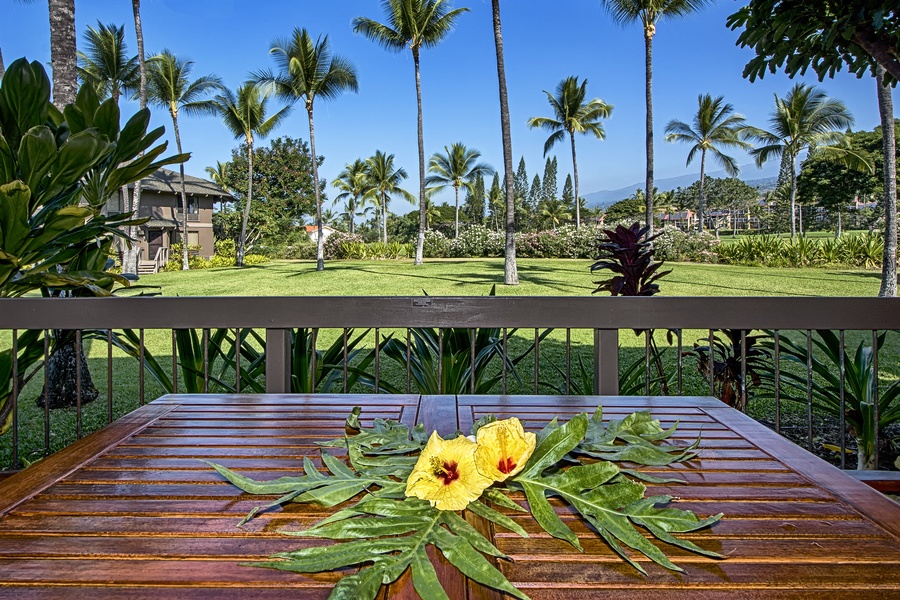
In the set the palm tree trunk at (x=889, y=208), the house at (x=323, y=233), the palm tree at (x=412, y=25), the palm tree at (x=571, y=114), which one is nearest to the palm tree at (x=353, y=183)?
the house at (x=323, y=233)

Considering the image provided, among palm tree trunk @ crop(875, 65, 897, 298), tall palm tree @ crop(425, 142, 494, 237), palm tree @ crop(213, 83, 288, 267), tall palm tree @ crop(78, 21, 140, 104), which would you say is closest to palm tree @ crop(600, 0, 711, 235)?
palm tree trunk @ crop(875, 65, 897, 298)

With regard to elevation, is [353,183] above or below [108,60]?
below

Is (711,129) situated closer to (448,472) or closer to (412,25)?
(412,25)

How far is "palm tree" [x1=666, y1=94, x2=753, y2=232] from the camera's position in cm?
2481

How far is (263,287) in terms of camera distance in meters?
14.1

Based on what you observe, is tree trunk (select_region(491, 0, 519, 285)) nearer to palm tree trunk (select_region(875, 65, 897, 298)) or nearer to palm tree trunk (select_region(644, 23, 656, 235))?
palm tree trunk (select_region(644, 23, 656, 235))

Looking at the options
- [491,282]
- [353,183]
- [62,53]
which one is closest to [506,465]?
[62,53]

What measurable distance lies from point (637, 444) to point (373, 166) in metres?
34.7

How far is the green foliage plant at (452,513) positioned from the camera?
646mm

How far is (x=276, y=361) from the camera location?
217cm

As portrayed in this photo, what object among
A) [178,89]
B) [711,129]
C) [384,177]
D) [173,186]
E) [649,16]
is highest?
[178,89]

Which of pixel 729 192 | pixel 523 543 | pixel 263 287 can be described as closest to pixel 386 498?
pixel 523 543

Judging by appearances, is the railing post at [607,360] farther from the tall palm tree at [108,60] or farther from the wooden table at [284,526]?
the tall palm tree at [108,60]

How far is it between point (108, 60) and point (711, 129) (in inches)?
899
